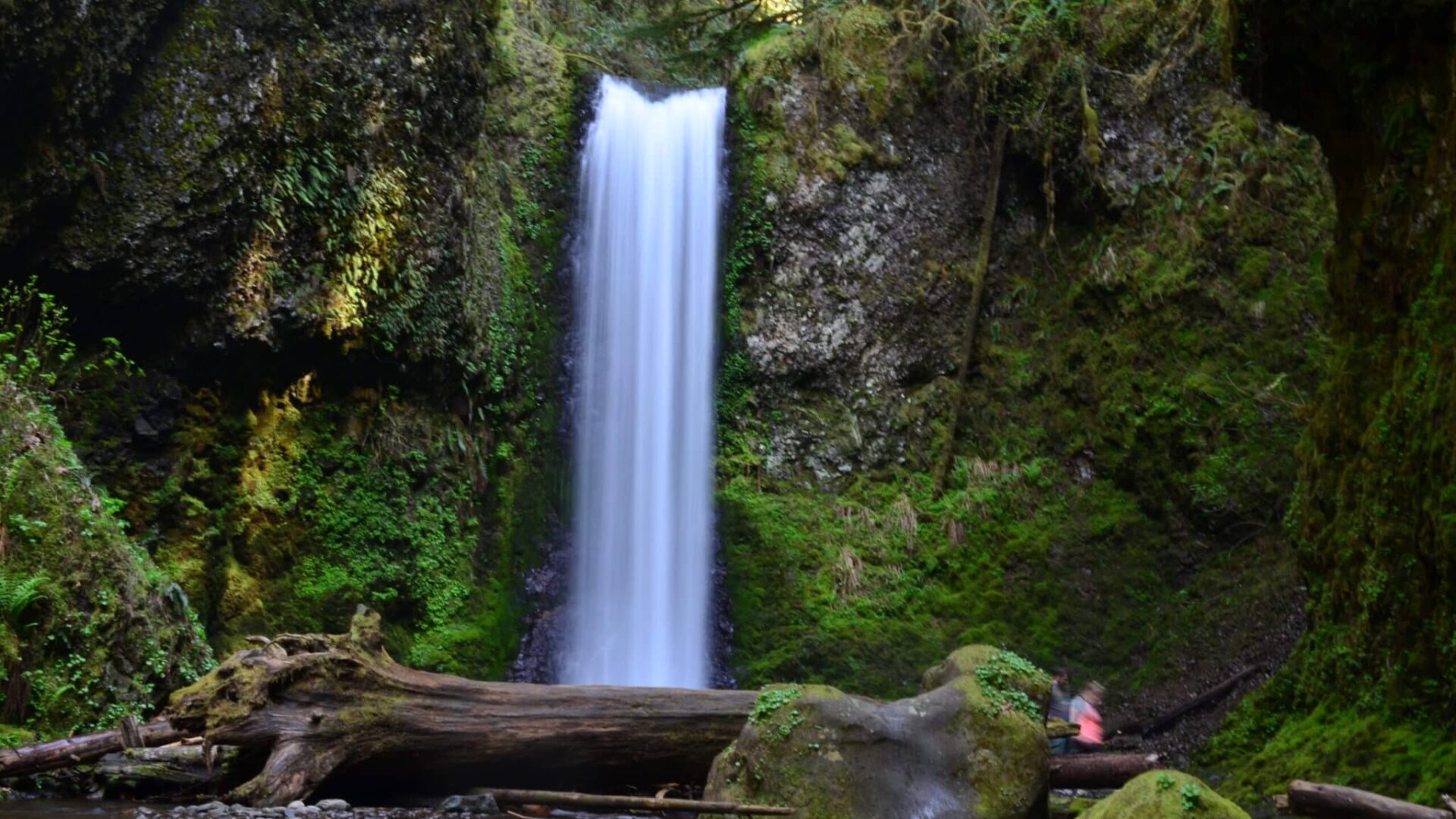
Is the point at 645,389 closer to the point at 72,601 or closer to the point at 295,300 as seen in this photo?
the point at 295,300

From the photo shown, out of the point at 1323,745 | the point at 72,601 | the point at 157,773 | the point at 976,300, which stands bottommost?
the point at 157,773

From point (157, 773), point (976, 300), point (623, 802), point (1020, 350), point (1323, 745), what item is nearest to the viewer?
point (623, 802)

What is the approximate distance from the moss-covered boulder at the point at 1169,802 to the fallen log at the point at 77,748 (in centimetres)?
518

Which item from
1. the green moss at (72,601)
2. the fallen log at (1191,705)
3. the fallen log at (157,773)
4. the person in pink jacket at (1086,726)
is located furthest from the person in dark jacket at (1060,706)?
the green moss at (72,601)

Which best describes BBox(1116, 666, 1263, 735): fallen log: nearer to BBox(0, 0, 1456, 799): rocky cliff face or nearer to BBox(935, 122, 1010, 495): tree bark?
BBox(0, 0, 1456, 799): rocky cliff face

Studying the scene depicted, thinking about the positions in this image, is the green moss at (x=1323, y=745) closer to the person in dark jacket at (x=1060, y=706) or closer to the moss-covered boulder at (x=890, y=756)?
the person in dark jacket at (x=1060, y=706)

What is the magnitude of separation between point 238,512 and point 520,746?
5711 mm

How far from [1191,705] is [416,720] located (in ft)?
26.9

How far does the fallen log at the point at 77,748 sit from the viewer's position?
6078mm

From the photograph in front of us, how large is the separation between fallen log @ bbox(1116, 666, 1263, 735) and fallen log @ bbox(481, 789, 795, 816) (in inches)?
262

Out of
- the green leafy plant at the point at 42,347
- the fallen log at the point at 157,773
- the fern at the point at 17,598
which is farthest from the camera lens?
the green leafy plant at the point at 42,347

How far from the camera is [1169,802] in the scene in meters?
4.82

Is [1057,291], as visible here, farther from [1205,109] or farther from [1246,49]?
[1246,49]

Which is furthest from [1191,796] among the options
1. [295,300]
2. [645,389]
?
[645,389]
